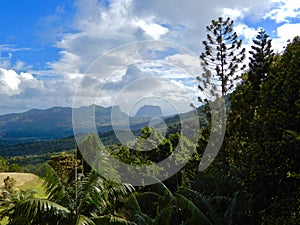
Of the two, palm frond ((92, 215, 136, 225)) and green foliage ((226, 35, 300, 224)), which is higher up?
green foliage ((226, 35, 300, 224))

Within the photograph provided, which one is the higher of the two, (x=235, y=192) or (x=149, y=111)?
(x=149, y=111)

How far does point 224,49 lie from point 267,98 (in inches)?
581

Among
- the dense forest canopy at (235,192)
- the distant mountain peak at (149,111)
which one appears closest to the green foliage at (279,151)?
the dense forest canopy at (235,192)

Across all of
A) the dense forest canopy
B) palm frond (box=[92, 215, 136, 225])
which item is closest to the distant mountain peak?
the dense forest canopy

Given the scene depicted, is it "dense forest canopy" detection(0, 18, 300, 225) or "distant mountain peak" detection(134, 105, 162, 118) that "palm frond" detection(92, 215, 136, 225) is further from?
"distant mountain peak" detection(134, 105, 162, 118)

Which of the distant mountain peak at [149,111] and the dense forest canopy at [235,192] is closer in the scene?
the dense forest canopy at [235,192]

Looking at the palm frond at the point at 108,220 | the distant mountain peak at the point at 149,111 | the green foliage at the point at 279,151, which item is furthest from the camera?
the distant mountain peak at the point at 149,111

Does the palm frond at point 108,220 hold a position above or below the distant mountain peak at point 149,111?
below

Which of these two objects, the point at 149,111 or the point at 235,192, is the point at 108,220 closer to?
the point at 235,192

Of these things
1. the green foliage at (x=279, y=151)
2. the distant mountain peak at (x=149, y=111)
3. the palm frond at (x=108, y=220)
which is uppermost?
the distant mountain peak at (x=149, y=111)

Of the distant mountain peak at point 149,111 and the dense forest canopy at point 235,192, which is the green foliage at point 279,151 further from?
the distant mountain peak at point 149,111

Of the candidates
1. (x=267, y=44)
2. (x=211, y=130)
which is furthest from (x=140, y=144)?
(x=267, y=44)

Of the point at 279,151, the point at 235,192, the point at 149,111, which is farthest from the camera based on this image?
the point at 149,111

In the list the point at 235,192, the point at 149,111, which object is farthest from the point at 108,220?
the point at 149,111
